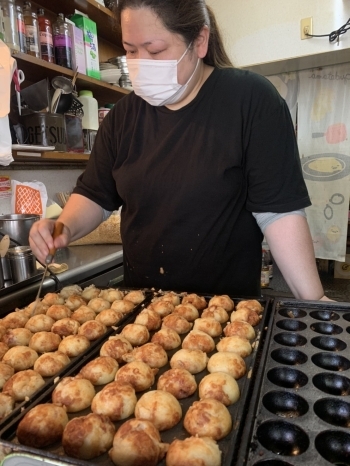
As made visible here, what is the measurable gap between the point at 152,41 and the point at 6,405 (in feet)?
3.83

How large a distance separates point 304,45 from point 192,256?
239cm

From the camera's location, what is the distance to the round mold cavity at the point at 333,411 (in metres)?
0.73

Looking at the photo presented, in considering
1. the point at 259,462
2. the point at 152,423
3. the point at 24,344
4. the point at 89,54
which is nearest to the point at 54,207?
the point at 89,54

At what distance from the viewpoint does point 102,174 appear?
64.1 inches

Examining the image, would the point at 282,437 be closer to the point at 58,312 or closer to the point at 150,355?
the point at 150,355

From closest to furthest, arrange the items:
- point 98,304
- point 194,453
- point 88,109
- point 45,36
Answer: point 194,453 < point 98,304 < point 45,36 < point 88,109

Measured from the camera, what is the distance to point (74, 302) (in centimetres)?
131

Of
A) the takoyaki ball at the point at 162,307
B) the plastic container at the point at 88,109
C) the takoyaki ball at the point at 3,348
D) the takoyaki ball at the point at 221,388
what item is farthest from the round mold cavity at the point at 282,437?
the plastic container at the point at 88,109

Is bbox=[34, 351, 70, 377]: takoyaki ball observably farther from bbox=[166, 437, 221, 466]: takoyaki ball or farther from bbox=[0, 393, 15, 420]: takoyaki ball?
bbox=[166, 437, 221, 466]: takoyaki ball

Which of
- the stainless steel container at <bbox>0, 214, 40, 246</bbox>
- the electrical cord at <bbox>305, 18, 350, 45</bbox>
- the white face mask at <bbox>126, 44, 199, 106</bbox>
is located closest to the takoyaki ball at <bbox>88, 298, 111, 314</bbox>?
the white face mask at <bbox>126, 44, 199, 106</bbox>

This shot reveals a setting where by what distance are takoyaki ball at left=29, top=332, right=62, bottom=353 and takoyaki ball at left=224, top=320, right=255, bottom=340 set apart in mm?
473

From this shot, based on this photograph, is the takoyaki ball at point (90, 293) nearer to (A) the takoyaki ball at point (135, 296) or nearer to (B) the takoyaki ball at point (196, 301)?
(A) the takoyaki ball at point (135, 296)

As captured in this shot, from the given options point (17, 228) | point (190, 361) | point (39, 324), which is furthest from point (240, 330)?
point (17, 228)

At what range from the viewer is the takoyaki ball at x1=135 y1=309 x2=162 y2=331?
1.12 metres
